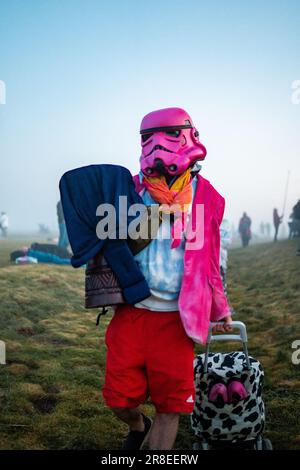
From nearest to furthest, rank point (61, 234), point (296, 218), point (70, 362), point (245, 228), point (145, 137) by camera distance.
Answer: point (145, 137) < point (70, 362) < point (61, 234) < point (296, 218) < point (245, 228)

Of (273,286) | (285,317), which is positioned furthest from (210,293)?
(273,286)

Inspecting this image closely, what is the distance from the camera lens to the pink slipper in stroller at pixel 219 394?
2.95 m

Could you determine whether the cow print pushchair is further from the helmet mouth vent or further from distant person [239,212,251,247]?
distant person [239,212,251,247]

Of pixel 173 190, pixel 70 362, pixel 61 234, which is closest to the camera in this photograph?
pixel 173 190

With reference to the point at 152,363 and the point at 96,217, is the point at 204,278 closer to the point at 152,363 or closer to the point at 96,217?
the point at 152,363

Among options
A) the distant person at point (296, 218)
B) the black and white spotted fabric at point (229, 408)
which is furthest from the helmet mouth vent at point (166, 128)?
the distant person at point (296, 218)

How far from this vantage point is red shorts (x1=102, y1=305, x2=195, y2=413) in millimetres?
2656

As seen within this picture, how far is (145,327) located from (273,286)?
335 inches

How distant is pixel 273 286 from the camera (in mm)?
10711

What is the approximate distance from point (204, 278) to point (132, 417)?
93cm

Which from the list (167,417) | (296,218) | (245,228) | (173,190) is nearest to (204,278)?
(173,190)

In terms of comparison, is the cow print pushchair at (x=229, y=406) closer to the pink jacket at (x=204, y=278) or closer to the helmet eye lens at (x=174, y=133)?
the pink jacket at (x=204, y=278)

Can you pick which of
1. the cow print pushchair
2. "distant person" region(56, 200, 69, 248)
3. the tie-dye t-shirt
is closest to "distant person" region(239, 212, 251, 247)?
"distant person" region(56, 200, 69, 248)

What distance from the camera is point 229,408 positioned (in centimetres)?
298
